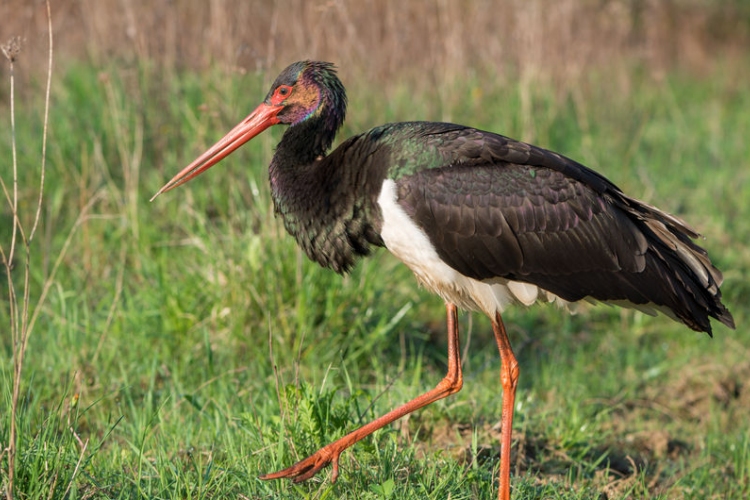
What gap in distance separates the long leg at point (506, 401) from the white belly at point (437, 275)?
0.30 ft

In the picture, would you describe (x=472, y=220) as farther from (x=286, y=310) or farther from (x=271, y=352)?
(x=286, y=310)

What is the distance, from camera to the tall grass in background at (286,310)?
132 inches

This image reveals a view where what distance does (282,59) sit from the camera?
5.82 meters

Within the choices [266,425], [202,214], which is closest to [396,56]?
[202,214]

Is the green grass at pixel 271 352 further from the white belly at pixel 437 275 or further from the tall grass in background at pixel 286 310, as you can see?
the white belly at pixel 437 275

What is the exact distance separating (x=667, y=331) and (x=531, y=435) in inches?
72.8

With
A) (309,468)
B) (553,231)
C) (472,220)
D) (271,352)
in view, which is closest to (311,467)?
(309,468)

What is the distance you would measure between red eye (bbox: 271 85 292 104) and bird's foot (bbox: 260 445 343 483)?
4.57ft

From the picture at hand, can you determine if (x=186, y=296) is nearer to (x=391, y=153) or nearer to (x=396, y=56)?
(x=391, y=153)

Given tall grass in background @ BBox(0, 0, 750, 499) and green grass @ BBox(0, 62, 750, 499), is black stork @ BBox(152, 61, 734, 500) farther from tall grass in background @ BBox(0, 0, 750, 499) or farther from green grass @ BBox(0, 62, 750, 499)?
tall grass in background @ BBox(0, 0, 750, 499)

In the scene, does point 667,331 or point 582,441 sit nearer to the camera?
point 582,441

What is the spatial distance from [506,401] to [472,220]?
2.25ft

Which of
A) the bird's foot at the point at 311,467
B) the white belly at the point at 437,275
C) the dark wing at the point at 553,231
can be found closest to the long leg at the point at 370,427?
the bird's foot at the point at 311,467

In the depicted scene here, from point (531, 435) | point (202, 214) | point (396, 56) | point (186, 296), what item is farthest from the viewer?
point (396, 56)
